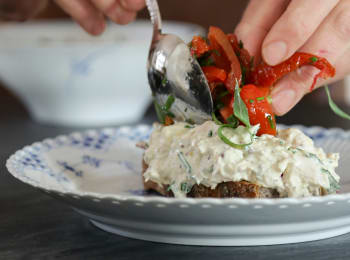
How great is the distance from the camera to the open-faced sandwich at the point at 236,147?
3.94 feet

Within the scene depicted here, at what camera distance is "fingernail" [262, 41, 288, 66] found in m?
1.34

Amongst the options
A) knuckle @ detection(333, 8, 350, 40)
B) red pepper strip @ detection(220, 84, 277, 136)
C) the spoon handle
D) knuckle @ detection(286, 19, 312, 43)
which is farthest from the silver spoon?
knuckle @ detection(333, 8, 350, 40)

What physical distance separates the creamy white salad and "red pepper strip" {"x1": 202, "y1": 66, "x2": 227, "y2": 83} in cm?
15

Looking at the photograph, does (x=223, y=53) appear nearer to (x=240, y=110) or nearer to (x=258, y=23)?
(x=258, y=23)

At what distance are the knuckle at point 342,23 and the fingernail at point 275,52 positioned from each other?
168 millimetres

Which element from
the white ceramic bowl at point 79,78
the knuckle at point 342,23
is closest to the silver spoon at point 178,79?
the knuckle at point 342,23

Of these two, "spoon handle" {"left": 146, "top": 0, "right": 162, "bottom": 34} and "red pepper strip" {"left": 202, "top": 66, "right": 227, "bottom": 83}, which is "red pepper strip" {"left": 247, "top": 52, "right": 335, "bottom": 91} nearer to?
"red pepper strip" {"left": 202, "top": 66, "right": 227, "bottom": 83}

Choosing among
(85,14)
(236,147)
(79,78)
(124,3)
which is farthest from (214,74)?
(79,78)

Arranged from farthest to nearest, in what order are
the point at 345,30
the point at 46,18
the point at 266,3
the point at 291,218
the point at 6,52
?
the point at 46,18 < the point at 6,52 < the point at 266,3 < the point at 345,30 < the point at 291,218

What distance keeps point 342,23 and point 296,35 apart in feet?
0.48

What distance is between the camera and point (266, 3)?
155cm

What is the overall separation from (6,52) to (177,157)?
144 centimetres

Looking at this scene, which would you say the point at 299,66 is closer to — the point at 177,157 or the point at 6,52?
the point at 177,157

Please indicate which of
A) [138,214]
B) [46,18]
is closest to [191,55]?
[138,214]
